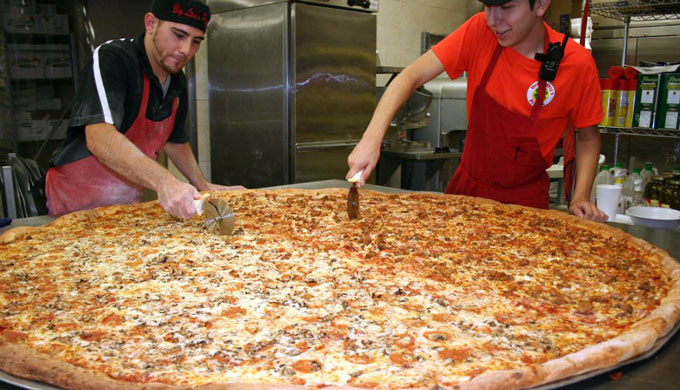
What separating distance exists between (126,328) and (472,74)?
2.21 metres

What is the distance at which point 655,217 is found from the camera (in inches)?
120

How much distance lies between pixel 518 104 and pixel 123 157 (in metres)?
1.92

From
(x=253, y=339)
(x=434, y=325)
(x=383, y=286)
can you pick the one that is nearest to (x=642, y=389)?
(x=434, y=325)

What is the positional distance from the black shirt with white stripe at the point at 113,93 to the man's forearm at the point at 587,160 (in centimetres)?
220

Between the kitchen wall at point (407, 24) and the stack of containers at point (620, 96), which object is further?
the kitchen wall at point (407, 24)

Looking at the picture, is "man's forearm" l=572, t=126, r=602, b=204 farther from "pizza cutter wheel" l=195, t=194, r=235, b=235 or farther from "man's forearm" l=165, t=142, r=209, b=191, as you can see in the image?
"man's forearm" l=165, t=142, r=209, b=191

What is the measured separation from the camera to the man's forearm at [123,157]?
2283mm

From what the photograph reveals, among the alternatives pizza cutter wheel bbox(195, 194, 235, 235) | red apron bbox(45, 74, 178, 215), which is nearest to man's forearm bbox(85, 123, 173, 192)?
pizza cutter wheel bbox(195, 194, 235, 235)

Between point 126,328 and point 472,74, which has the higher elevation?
point 472,74

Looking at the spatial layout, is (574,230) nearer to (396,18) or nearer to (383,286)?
(383,286)

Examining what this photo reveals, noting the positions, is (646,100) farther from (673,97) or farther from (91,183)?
(91,183)

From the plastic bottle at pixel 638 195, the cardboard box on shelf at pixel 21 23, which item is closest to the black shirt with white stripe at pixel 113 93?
the cardboard box on shelf at pixel 21 23

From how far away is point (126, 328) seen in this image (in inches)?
57.2

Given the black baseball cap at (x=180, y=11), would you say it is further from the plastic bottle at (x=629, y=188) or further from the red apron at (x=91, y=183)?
the plastic bottle at (x=629, y=188)
